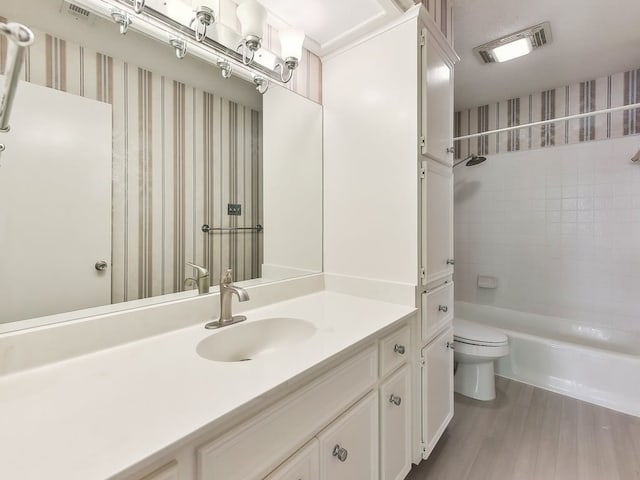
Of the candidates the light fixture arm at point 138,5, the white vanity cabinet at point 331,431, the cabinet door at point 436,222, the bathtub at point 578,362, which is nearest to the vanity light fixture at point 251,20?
the light fixture arm at point 138,5

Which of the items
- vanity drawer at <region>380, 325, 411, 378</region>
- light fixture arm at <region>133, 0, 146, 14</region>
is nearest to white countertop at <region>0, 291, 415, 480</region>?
vanity drawer at <region>380, 325, 411, 378</region>

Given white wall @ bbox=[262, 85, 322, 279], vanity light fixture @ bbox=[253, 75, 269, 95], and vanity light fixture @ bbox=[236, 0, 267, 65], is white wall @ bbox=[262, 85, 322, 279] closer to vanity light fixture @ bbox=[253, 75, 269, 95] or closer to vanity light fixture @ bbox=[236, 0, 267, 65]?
vanity light fixture @ bbox=[253, 75, 269, 95]

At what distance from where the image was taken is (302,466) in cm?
76

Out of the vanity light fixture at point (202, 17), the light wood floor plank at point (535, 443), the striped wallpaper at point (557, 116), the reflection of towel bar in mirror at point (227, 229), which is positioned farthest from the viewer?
the striped wallpaper at point (557, 116)

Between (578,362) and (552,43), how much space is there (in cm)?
208

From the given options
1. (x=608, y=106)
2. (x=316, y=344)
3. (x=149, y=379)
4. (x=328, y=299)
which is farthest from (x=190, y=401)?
(x=608, y=106)

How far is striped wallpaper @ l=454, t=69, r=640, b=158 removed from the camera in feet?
7.50

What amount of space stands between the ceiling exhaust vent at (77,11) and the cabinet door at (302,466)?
1370 mm

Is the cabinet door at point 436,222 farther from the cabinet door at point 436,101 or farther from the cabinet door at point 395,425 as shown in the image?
the cabinet door at point 395,425

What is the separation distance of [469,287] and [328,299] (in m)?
2.19

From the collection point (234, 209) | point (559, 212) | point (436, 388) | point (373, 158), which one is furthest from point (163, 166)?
point (559, 212)

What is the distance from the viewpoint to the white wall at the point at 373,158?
131 cm

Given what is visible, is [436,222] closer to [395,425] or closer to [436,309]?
[436,309]

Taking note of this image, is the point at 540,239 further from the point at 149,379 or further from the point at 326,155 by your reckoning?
the point at 149,379
